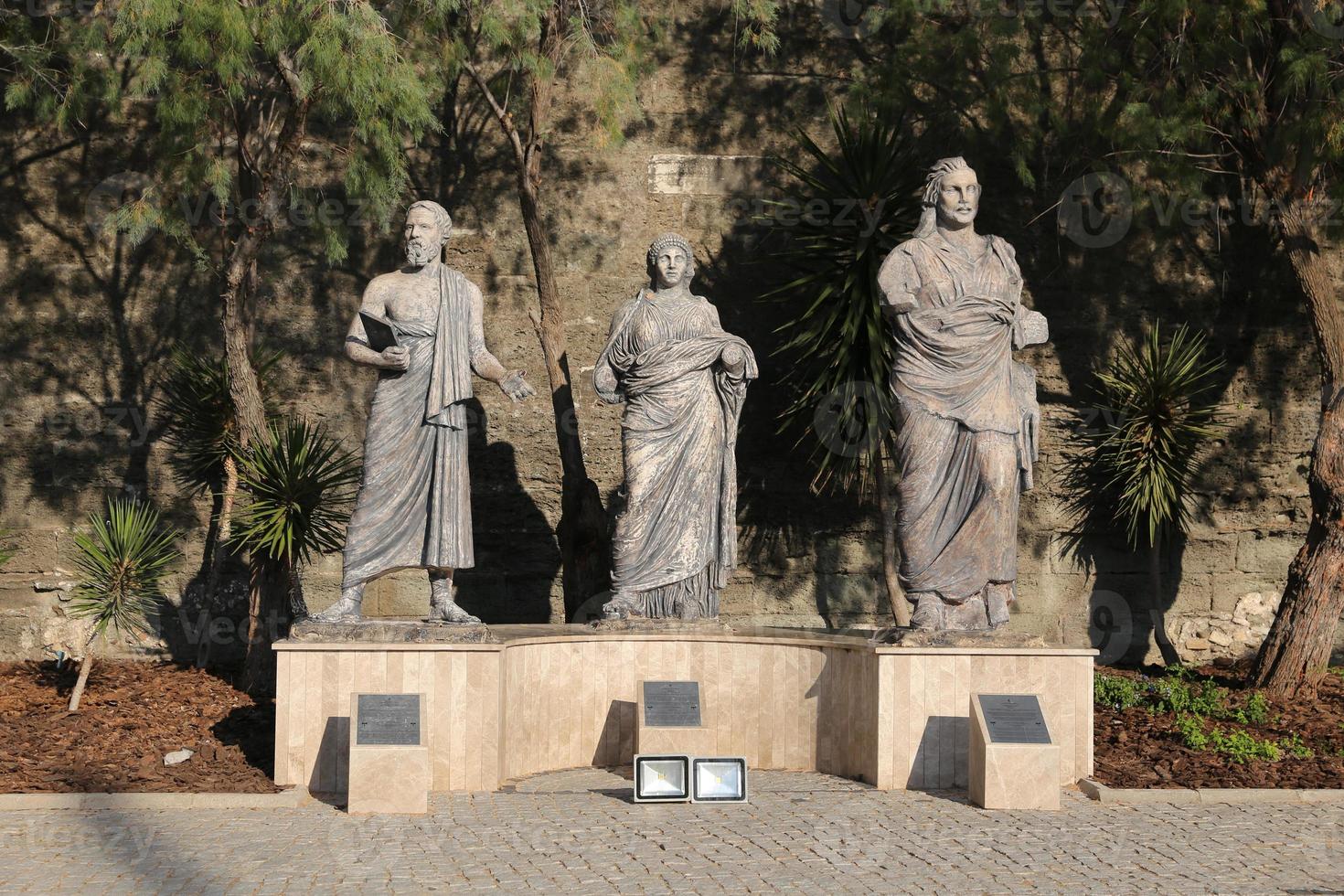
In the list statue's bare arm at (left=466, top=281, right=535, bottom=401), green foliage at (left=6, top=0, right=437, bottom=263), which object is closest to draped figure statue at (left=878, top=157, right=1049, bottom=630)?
statue's bare arm at (left=466, top=281, right=535, bottom=401)

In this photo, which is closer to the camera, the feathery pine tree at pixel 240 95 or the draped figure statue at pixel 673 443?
the feathery pine tree at pixel 240 95

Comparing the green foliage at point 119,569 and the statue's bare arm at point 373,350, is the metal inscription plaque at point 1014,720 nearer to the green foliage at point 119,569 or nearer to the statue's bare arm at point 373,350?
the statue's bare arm at point 373,350

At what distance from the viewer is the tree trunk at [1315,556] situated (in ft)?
32.5

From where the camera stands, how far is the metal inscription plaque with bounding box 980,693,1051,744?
280 inches

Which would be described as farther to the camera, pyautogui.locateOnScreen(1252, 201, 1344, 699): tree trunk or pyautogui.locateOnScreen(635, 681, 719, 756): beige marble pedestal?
pyautogui.locateOnScreen(1252, 201, 1344, 699): tree trunk

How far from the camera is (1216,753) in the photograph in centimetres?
860

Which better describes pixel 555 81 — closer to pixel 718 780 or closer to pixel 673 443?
pixel 673 443

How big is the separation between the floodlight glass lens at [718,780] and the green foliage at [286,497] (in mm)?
3524

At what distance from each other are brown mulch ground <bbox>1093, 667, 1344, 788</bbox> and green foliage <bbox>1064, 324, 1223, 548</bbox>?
144cm

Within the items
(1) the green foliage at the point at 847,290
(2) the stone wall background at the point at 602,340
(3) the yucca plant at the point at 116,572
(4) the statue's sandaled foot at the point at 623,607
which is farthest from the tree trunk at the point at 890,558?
(3) the yucca plant at the point at 116,572

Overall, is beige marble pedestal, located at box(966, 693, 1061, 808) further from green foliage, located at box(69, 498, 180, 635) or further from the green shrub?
green foliage, located at box(69, 498, 180, 635)

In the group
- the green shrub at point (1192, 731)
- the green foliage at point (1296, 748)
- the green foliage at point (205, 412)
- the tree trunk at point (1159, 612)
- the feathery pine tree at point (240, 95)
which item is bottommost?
the green foliage at point (1296, 748)

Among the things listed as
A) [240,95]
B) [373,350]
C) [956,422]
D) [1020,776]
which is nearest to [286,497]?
[373,350]

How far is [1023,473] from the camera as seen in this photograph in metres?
8.07
